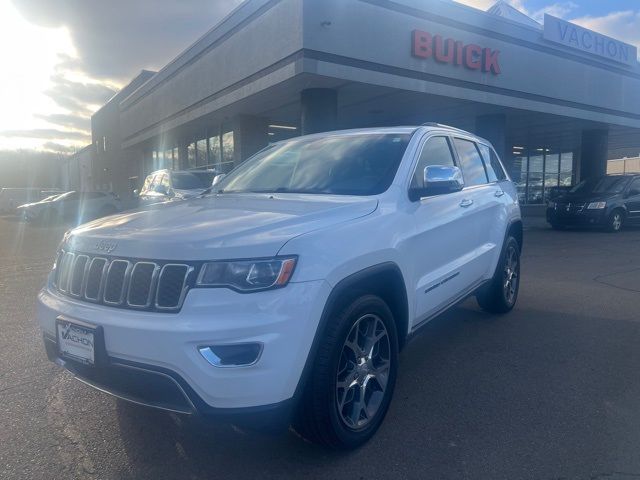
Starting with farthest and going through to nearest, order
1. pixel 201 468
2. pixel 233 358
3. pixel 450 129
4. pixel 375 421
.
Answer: pixel 450 129 → pixel 375 421 → pixel 201 468 → pixel 233 358

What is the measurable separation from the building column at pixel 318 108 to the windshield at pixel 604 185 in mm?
7745

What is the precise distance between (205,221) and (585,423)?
2625 mm

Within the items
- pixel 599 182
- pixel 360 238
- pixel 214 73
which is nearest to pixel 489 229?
pixel 360 238

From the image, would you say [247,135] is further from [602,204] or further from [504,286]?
[504,286]

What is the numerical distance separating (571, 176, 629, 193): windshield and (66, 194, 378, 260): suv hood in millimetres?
14192

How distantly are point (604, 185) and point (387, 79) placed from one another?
720 centimetres

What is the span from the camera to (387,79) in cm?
1341

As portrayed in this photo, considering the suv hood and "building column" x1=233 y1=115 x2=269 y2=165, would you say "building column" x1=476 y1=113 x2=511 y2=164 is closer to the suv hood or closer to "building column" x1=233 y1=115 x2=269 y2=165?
"building column" x1=233 y1=115 x2=269 y2=165

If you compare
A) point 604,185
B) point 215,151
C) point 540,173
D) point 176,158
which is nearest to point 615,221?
point 604,185

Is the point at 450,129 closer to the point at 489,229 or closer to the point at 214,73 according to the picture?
the point at 489,229

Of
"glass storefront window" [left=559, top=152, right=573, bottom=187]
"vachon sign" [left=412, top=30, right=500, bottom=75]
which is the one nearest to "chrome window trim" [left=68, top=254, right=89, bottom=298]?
"vachon sign" [left=412, top=30, right=500, bottom=75]

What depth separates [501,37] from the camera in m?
16.1

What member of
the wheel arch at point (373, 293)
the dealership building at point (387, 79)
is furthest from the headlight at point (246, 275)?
the dealership building at point (387, 79)

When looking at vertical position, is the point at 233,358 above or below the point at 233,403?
above
